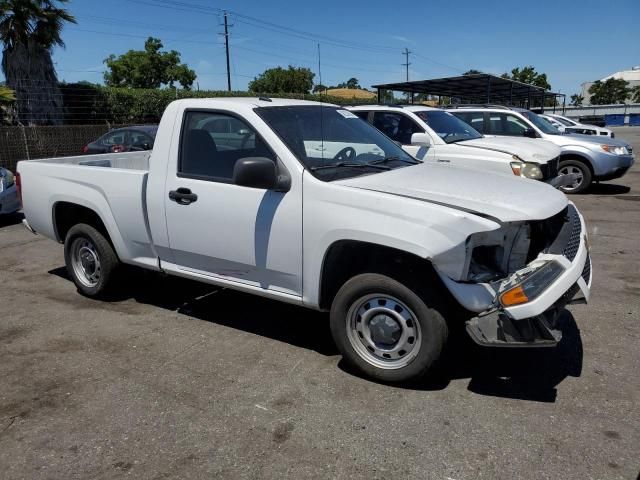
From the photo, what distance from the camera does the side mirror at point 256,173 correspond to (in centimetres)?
361

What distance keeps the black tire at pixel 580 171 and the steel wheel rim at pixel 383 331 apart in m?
9.26

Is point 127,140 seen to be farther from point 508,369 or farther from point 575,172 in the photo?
point 508,369

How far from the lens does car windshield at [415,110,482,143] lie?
8.77 meters

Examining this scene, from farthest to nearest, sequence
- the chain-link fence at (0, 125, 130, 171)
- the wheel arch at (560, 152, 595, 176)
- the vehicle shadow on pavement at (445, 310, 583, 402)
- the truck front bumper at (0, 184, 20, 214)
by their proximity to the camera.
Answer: the chain-link fence at (0, 125, 130, 171) → the wheel arch at (560, 152, 595, 176) → the truck front bumper at (0, 184, 20, 214) → the vehicle shadow on pavement at (445, 310, 583, 402)

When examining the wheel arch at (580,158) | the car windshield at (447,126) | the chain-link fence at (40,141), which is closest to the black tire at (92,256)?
the car windshield at (447,126)

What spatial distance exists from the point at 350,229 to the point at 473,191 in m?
0.90

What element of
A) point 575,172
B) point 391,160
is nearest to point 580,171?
point 575,172

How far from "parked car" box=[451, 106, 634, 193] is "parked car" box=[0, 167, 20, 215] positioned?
8.64 m

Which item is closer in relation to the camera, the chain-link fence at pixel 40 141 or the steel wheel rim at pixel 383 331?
the steel wheel rim at pixel 383 331

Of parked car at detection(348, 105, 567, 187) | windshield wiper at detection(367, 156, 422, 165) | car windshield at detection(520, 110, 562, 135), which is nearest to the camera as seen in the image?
windshield wiper at detection(367, 156, 422, 165)

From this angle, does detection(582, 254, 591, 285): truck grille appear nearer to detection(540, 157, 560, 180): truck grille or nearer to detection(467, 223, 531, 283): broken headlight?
detection(467, 223, 531, 283): broken headlight

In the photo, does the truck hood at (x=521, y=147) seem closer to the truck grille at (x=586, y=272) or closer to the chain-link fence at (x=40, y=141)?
the truck grille at (x=586, y=272)

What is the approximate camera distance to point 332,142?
14.3 feet

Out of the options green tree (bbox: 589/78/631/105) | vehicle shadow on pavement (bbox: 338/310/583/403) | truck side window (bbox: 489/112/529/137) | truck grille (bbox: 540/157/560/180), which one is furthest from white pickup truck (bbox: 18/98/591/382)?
green tree (bbox: 589/78/631/105)
